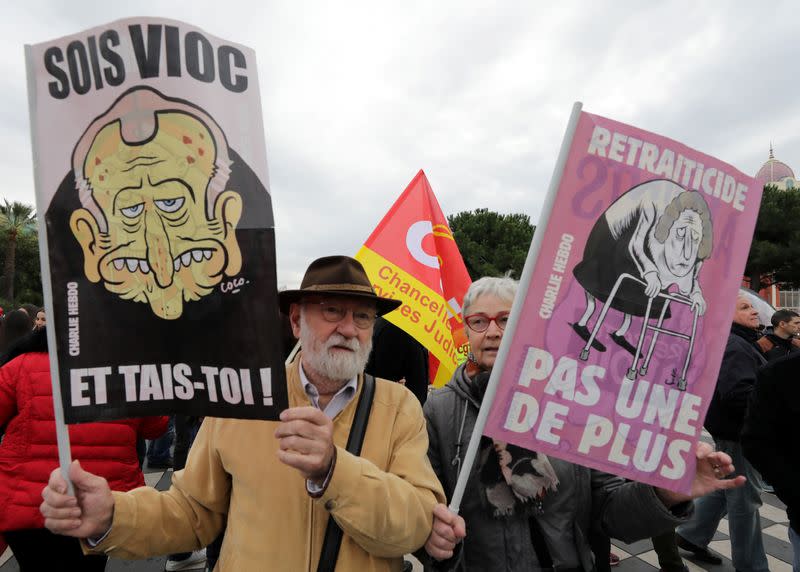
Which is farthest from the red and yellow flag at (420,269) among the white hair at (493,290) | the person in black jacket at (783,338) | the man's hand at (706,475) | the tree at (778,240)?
the tree at (778,240)

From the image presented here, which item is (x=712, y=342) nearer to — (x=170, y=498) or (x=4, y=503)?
(x=170, y=498)

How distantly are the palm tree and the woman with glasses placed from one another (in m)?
38.1

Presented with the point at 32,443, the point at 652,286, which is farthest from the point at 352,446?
the point at 32,443

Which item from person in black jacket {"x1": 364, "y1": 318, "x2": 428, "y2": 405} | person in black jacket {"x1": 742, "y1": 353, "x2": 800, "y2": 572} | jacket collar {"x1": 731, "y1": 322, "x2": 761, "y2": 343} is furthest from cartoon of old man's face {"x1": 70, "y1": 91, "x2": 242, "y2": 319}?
jacket collar {"x1": 731, "y1": 322, "x2": 761, "y2": 343}

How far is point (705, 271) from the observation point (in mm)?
1542

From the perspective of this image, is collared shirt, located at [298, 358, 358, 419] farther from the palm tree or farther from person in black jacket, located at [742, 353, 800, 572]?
the palm tree

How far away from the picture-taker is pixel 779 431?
7.66ft

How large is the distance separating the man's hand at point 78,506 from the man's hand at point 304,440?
21.0 inches

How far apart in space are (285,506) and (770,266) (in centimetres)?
4041

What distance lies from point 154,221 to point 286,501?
2.92 feet

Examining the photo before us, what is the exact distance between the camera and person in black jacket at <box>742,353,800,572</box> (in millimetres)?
2287

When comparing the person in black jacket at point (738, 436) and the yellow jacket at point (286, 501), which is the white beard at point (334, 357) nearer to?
the yellow jacket at point (286, 501)

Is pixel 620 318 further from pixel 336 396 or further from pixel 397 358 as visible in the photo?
pixel 397 358

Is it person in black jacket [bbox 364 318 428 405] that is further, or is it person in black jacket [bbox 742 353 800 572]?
person in black jacket [bbox 364 318 428 405]
